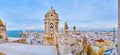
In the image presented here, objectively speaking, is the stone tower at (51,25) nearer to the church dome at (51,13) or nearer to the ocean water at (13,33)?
the church dome at (51,13)

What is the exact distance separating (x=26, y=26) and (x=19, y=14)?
114mm

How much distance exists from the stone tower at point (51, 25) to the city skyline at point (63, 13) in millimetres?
33

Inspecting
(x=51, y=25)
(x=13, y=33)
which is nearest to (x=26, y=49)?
(x=13, y=33)

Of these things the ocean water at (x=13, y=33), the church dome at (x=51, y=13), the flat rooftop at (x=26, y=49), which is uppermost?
the church dome at (x=51, y=13)

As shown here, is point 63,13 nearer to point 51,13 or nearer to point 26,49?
point 51,13

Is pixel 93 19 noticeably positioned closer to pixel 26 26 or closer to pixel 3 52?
pixel 26 26

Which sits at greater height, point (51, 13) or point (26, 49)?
point (51, 13)

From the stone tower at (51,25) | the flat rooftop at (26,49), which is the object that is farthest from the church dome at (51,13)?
the flat rooftop at (26,49)

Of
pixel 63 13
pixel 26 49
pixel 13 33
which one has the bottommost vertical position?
pixel 26 49

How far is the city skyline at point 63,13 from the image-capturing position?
4.30 ft

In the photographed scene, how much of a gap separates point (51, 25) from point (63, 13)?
139 mm

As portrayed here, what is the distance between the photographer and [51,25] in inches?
52.1

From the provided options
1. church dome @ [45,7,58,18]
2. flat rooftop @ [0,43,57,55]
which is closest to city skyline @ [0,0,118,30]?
church dome @ [45,7,58,18]

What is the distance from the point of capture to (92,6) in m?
1.31
